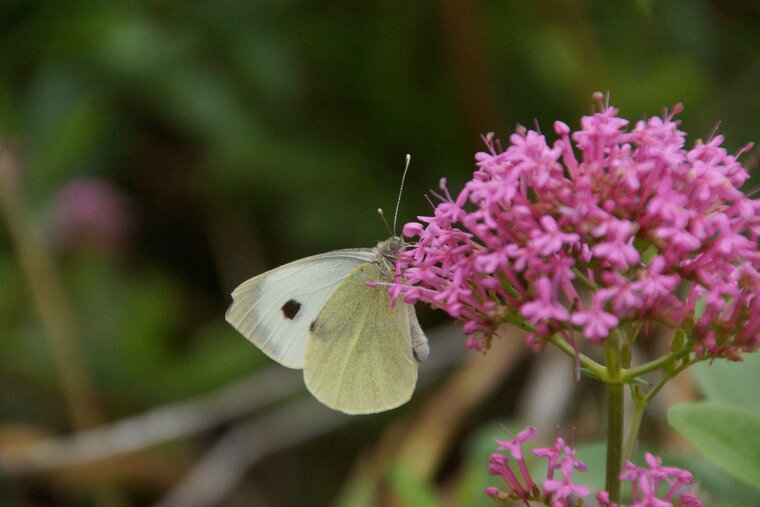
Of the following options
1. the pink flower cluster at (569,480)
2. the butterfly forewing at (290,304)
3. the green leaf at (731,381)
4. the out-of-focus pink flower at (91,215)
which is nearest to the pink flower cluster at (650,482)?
the pink flower cluster at (569,480)

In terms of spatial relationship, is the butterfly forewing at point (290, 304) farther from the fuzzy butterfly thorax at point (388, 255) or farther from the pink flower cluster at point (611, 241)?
the pink flower cluster at point (611, 241)

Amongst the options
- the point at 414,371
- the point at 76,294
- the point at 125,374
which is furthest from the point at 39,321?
the point at 414,371

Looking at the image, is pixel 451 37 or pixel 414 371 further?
pixel 451 37

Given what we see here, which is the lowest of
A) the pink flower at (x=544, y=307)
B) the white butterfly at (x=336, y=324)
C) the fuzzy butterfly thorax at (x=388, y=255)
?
the white butterfly at (x=336, y=324)

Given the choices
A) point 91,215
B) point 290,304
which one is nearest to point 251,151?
point 91,215

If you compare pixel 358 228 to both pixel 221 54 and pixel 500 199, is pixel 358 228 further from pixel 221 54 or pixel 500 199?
pixel 500 199

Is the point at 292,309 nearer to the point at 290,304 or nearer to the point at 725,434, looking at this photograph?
Answer: the point at 290,304

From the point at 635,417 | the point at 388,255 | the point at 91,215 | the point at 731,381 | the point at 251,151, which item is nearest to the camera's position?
the point at 635,417
